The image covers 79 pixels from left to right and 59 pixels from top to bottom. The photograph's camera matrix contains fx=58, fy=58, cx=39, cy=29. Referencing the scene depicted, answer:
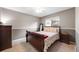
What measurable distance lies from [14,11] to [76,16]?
1.07m

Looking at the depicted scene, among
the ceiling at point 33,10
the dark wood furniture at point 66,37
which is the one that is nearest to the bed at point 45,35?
the dark wood furniture at point 66,37

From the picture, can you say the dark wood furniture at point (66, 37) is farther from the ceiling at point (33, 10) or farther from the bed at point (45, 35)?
the ceiling at point (33, 10)

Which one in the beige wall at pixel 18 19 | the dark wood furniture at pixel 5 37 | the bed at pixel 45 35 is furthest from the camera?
the bed at pixel 45 35

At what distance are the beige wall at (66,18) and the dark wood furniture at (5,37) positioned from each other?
0.69 metres

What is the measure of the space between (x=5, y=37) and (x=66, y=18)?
1.23 meters

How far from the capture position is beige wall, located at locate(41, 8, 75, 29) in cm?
103

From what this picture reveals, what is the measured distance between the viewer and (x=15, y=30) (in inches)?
40.2

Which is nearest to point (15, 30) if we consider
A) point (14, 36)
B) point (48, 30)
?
point (14, 36)

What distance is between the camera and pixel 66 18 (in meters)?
1.11

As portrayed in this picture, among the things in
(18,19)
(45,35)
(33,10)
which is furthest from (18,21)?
(45,35)

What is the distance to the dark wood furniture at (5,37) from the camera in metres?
1.07

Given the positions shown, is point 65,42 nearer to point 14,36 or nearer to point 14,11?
point 14,36

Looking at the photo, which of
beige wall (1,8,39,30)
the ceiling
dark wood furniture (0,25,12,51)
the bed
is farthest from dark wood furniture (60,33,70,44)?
dark wood furniture (0,25,12,51)

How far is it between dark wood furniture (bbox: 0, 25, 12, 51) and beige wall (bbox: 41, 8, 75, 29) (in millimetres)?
690
